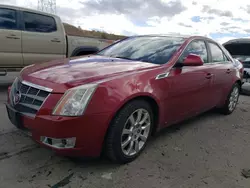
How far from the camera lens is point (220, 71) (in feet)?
14.3

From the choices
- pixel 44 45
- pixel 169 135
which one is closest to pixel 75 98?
pixel 169 135

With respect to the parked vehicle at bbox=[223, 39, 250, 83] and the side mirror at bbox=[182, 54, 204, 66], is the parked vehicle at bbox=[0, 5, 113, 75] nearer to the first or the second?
the side mirror at bbox=[182, 54, 204, 66]

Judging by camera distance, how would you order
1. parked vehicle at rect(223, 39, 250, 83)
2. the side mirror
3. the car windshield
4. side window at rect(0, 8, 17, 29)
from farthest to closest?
parked vehicle at rect(223, 39, 250, 83) < side window at rect(0, 8, 17, 29) < the car windshield < the side mirror

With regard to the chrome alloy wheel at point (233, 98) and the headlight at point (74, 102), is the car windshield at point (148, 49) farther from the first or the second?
the chrome alloy wheel at point (233, 98)

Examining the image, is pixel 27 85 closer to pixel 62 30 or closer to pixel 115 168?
pixel 115 168

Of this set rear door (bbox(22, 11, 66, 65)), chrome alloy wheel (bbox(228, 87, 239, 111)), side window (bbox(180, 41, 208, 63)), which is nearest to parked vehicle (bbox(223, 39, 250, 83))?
chrome alloy wheel (bbox(228, 87, 239, 111))

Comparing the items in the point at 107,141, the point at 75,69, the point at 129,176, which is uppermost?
the point at 75,69

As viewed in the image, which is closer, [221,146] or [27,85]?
[27,85]

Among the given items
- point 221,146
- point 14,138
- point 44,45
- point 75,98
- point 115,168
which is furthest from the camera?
point 44,45

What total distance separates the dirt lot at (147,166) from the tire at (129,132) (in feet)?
0.44

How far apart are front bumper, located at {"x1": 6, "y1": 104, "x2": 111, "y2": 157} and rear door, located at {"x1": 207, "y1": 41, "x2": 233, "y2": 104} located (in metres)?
2.45

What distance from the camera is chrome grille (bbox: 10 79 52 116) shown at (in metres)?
2.43

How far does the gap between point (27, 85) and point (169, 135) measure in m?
2.16

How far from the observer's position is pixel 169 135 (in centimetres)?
377
